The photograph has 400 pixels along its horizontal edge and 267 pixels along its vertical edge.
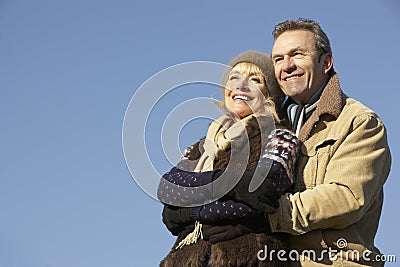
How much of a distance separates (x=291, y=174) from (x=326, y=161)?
0.22m

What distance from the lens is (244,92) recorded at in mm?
4562

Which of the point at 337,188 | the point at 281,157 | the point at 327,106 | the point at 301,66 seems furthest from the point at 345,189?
the point at 301,66

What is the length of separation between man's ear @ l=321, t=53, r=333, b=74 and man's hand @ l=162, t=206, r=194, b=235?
3.89 ft

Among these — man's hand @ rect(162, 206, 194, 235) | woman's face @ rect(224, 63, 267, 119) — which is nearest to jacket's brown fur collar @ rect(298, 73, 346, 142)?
woman's face @ rect(224, 63, 267, 119)

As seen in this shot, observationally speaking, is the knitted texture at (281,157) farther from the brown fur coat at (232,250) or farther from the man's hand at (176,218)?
the man's hand at (176,218)

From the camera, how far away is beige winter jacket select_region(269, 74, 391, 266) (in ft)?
12.8

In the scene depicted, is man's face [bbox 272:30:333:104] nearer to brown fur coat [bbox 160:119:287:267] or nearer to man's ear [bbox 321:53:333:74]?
man's ear [bbox 321:53:333:74]

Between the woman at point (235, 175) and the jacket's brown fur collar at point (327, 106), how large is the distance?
7.2 inches

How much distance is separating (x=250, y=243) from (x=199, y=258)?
293 millimetres

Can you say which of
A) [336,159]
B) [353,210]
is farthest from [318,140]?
[353,210]

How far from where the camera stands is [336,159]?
407 centimetres

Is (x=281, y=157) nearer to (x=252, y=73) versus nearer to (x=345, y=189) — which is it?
(x=345, y=189)

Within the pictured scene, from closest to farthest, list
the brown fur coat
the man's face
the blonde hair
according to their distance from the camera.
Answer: the brown fur coat → the man's face → the blonde hair

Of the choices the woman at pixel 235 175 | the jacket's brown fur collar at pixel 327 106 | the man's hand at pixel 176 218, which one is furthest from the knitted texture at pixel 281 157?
the man's hand at pixel 176 218
